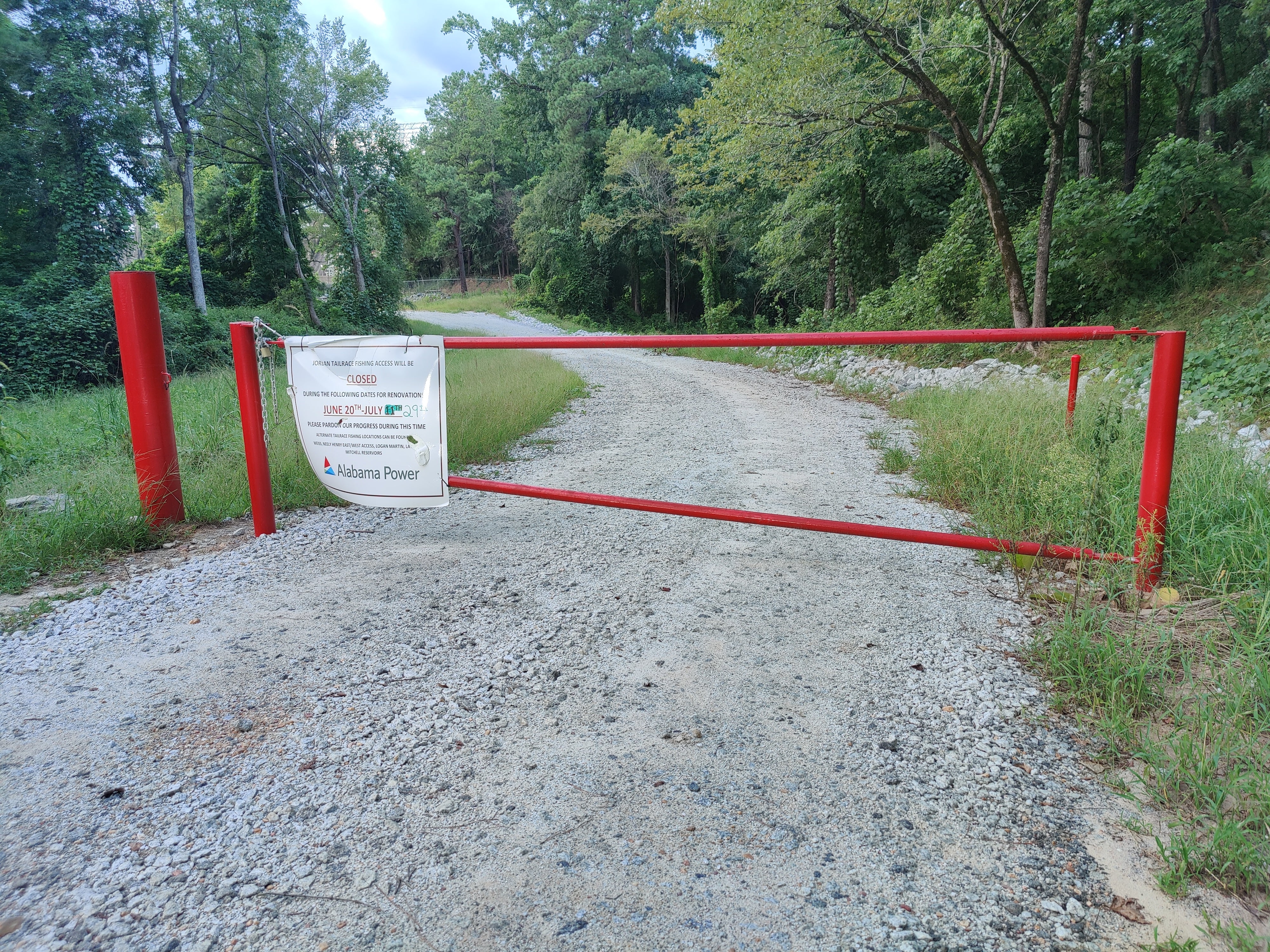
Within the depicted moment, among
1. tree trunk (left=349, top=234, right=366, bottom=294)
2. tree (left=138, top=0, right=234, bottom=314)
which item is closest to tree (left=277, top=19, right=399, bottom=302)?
tree trunk (left=349, top=234, right=366, bottom=294)

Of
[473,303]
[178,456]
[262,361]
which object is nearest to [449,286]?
[473,303]

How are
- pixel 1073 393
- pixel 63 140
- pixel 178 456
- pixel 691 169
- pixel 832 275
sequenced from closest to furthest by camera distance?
pixel 1073 393, pixel 178 456, pixel 63 140, pixel 832 275, pixel 691 169

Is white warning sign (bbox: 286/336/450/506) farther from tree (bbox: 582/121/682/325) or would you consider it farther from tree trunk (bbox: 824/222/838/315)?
tree (bbox: 582/121/682/325)

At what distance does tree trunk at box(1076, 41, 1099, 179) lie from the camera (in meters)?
13.5

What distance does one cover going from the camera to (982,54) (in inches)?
480

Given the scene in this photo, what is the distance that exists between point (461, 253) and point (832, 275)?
40785 mm

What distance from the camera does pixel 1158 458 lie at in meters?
2.97

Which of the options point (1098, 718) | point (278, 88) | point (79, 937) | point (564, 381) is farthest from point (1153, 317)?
point (278, 88)

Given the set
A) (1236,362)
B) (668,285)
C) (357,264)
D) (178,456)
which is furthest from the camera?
(668,285)

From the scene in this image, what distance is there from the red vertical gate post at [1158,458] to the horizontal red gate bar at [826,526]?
107 millimetres

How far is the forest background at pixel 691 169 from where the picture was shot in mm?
11477

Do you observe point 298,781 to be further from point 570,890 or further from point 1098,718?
point 1098,718

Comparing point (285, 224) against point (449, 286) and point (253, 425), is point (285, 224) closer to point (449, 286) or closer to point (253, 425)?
point (449, 286)

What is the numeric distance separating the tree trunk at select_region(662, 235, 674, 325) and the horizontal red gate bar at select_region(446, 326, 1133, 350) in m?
34.3
